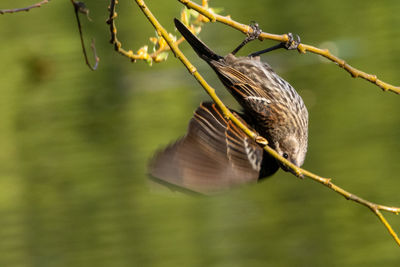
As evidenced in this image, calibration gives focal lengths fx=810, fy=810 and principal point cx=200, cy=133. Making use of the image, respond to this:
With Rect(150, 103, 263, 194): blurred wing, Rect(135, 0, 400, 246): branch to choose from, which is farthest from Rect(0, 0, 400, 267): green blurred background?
Rect(135, 0, 400, 246): branch

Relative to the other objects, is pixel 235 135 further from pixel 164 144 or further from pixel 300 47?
pixel 164 144

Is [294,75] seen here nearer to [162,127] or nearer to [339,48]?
[339,48]

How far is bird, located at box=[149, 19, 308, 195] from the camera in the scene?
3.23 meters

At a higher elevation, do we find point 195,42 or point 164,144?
point 195,42

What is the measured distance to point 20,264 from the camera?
7.09 metres

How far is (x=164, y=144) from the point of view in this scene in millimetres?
7055

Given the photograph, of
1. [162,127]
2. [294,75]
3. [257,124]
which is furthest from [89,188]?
[257,124]

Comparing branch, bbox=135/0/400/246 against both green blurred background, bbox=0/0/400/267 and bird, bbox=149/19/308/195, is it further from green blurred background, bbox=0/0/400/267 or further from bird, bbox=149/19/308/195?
green blurred background, bbox=0/0/400/267

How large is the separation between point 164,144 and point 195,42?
3.82m

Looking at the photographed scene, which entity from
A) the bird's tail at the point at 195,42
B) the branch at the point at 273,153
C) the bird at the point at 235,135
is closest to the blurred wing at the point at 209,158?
the bird at the point at 235,135

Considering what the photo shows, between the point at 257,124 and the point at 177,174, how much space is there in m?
0.68

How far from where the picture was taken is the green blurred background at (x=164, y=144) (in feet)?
21.7

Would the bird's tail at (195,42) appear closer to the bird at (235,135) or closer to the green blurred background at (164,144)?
the bird at (235,135)

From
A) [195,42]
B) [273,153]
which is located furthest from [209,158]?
[273,153]
